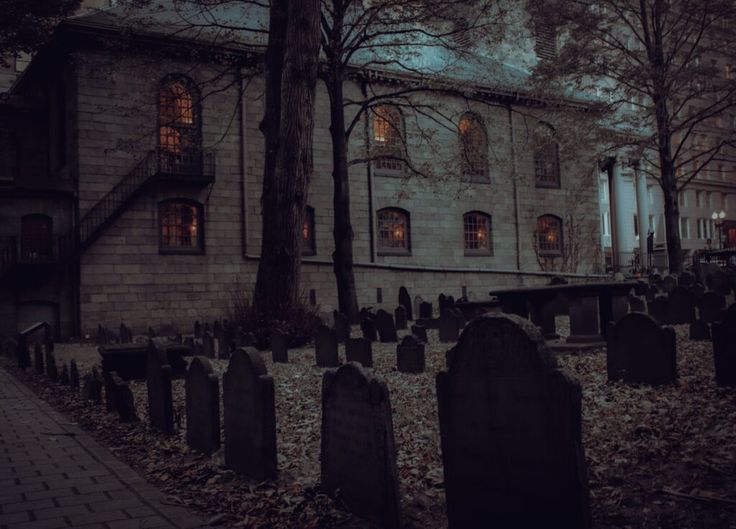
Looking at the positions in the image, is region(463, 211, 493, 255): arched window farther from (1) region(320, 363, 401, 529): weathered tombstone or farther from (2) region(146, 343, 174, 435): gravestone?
(1) region(320, 363, 401, 529): weathered tombstone

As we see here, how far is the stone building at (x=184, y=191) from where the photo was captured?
20672mm

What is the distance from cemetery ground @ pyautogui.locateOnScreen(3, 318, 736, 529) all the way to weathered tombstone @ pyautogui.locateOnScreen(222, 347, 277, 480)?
0.38 ft

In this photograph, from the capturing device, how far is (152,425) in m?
7.05

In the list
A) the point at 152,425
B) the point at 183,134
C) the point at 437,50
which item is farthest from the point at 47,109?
the point at 152,425

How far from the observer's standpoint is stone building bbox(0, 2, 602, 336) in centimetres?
2067

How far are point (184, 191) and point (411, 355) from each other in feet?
49.5

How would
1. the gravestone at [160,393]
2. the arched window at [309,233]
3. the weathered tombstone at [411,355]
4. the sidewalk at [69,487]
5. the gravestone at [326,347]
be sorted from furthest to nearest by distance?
the arched window at [309,233]
the gravestone at [326,347]
the weathered tombstone at [411,355]
the gravestone at [160,393]
the sidewalk at [69,487]

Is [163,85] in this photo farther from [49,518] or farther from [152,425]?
[49,518]

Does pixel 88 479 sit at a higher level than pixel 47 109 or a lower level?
lower

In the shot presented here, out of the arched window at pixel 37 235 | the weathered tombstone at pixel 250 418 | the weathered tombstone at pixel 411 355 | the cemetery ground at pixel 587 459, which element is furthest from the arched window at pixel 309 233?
the weathered tombstone at pixel 250 418

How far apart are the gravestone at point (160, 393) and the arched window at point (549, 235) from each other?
2468 centimetres

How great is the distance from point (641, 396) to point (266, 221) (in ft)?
28.5

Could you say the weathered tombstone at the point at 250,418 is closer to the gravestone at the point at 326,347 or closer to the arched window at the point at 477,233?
the gravestone at the point at 326,347

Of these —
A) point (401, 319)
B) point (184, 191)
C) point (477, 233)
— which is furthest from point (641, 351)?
point (477, 233)
